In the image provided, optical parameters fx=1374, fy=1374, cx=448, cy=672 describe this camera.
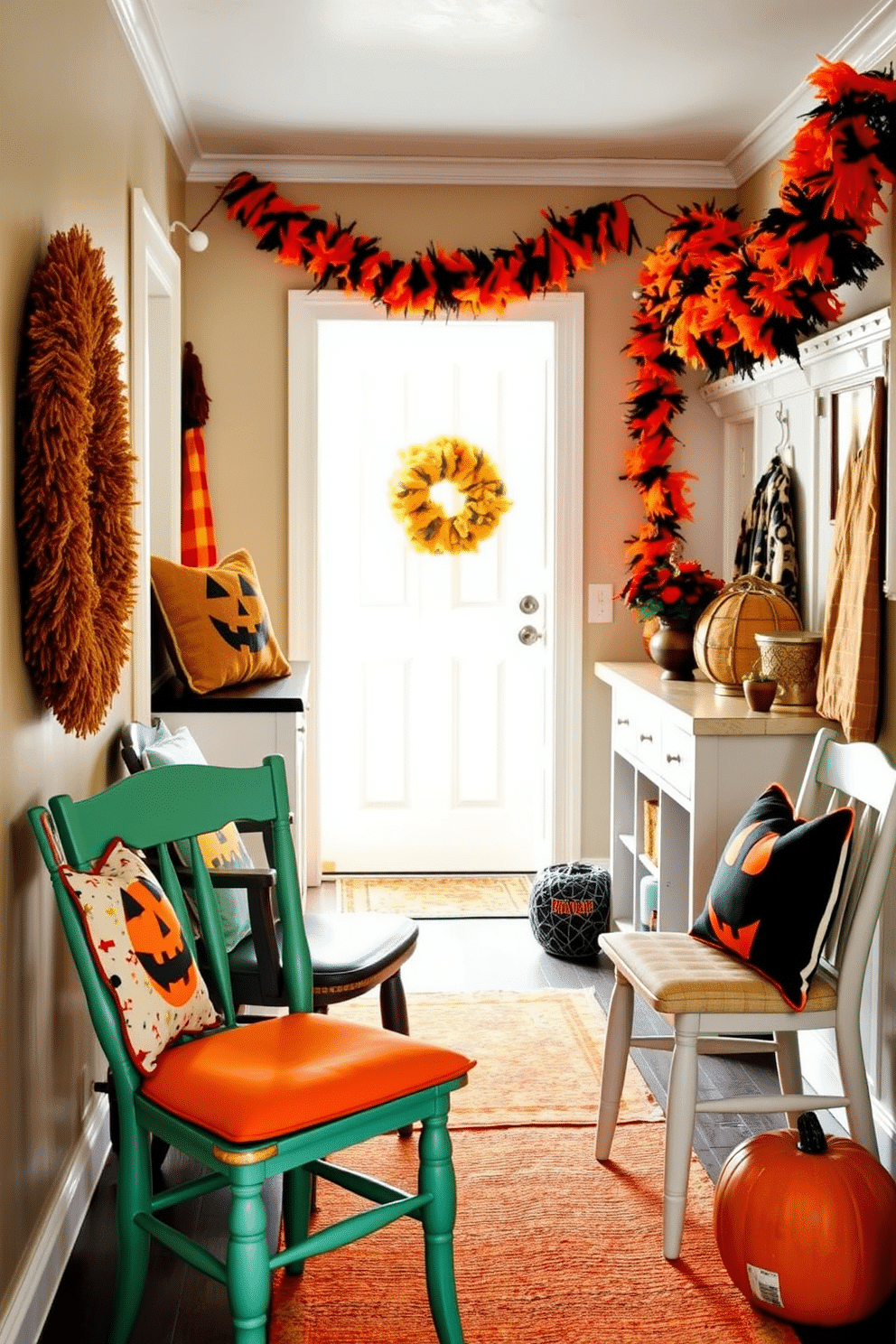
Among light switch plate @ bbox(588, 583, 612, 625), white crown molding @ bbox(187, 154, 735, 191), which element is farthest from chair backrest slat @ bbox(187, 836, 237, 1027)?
white crown molding @ bbox(187, 154, 735, 191)

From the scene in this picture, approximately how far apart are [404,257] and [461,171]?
33cm

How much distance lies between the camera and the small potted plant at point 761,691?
10.4 feet

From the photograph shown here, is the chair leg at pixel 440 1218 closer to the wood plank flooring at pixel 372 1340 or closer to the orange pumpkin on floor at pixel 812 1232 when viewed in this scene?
the wood plank flooring at pixel 372 1340

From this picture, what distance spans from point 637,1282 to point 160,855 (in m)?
1.08

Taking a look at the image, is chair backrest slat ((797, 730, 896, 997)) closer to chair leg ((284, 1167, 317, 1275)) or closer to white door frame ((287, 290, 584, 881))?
chair leg ((284, 1167, 317, 1275))

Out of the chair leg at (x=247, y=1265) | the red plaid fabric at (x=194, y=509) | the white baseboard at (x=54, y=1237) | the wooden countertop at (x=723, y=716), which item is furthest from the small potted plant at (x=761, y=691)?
the red plaid fabric at (x=194, y=509)

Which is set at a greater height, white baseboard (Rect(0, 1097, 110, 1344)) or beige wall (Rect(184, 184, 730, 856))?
beige wall (Rect(184, 184, 730, 856))

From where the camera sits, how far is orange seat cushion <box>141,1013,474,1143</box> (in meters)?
1.79

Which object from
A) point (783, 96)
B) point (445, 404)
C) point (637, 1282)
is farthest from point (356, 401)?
point (637, 1282)

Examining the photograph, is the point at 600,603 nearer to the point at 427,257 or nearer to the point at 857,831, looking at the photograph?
the point at 427,257

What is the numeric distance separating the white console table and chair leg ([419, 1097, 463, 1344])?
53.8 inches

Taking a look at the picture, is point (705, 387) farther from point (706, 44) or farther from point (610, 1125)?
point (610, 1125)

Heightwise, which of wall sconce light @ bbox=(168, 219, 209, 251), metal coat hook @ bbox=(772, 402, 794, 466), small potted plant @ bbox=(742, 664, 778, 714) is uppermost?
wall sconce light @ bbox=(168, 219, 209, 251)

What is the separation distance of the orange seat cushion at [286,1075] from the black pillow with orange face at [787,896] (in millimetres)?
675
